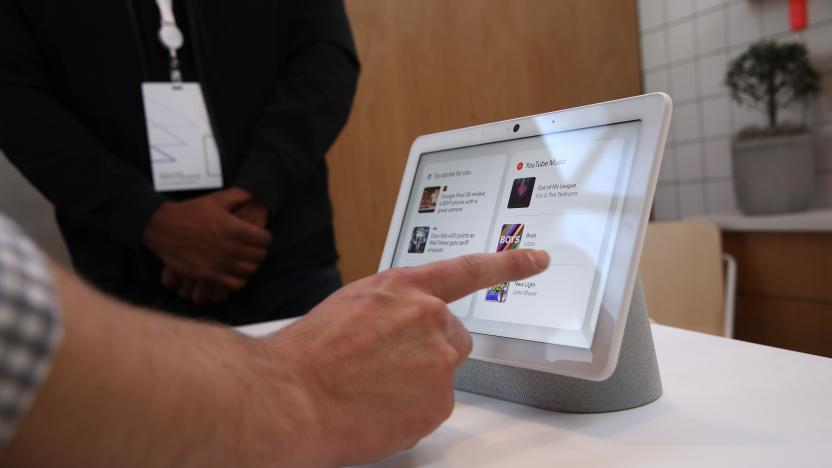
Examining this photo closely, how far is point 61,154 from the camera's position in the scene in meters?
1.17

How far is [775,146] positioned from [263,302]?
65.9 inches

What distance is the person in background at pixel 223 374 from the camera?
0.25 metres

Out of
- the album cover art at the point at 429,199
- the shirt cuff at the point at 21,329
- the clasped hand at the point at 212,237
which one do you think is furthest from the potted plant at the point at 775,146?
the shirt cuff at the point at 21,329

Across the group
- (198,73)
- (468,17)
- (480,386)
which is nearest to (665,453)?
(480,386)

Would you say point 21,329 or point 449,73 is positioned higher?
point 449,73

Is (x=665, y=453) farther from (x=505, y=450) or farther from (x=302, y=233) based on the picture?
(x=302, y=233)

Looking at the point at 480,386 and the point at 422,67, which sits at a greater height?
the point at 422,67

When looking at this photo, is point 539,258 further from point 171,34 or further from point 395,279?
point 171,34

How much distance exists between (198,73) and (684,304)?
1099 mm

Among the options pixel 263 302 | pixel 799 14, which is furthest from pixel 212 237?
pixel 799 14

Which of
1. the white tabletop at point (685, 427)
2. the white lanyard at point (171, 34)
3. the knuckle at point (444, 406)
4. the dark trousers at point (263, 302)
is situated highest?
the white lanyard at point (171, 34)

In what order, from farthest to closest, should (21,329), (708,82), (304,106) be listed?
(708,82) → (304,106) → (21,329)

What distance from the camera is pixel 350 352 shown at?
1.50 feet

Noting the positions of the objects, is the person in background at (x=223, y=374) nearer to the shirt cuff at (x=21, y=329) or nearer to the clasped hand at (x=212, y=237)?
the shirt cuff at (x=21, y=329)
